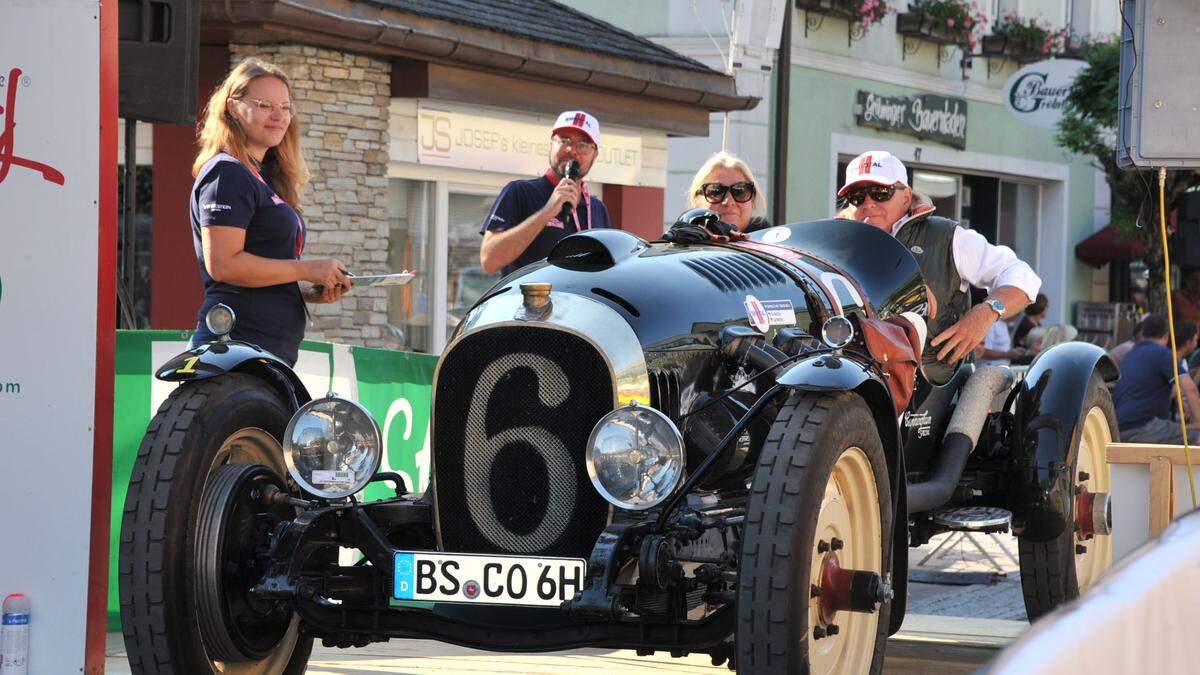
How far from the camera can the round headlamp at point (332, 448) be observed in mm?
4695

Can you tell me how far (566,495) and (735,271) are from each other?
1.05 meters

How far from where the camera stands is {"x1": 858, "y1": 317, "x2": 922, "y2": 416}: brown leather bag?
212 inches

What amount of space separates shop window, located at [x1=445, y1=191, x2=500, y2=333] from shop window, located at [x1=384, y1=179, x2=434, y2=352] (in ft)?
0.77

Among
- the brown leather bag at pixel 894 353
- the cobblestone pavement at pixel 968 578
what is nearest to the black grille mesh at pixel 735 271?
the brown leather bag at pixel 894 353

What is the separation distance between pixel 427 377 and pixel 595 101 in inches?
264

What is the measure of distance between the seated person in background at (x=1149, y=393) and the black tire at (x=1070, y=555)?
503 cm

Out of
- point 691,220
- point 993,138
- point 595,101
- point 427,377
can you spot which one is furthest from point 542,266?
point 993,138

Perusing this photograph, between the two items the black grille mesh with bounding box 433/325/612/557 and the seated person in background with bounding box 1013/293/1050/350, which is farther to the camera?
the seated person in background with bounding box 1013/293/1050/350

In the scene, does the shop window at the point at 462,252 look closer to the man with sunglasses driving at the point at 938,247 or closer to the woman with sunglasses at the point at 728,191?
the woman with sunglasses at the point at 728,191

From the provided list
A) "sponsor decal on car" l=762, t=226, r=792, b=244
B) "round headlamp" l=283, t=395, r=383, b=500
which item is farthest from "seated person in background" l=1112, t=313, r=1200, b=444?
"round headlamp" l=283, t=395, r=383, b=500

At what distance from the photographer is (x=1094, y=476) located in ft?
23.9

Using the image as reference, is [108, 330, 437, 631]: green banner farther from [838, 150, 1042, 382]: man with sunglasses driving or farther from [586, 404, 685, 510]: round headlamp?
[586, 404, 685, 510]: round headlamp

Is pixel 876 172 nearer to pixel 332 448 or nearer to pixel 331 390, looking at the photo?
pixel 331 390

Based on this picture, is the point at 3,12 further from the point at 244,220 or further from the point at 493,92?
the point at 493,92
